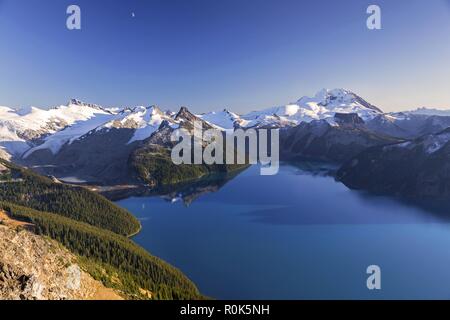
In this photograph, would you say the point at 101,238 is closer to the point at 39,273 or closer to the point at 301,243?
the point at 39,273

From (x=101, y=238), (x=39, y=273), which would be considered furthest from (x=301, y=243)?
(x=39, y=273)

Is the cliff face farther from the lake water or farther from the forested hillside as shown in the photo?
the lake water

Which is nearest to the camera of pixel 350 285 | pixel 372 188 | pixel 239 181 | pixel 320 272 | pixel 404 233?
pixel 350 285

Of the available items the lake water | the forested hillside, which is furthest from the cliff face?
the lake water

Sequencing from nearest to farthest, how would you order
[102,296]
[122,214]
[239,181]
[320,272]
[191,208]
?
[102,296]
[320,272]
[122,214]
[191,208]
[239,181]

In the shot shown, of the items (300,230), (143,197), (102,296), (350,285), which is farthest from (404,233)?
(143,197)

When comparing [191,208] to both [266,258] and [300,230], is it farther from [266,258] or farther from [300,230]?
[266,258]
